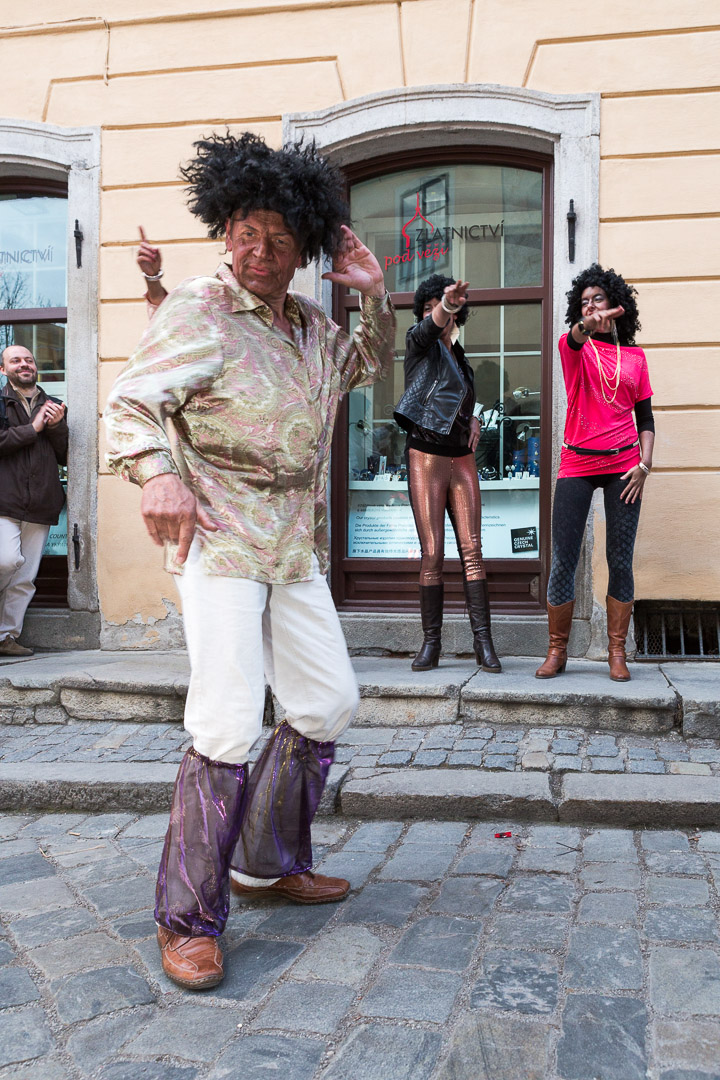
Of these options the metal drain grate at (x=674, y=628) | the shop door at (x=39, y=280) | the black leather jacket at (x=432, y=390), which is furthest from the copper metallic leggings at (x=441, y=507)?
the shop door at (x=39, y=280)

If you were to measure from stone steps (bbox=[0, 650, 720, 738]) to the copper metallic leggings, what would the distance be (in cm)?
60

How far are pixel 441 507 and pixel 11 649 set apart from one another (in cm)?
307

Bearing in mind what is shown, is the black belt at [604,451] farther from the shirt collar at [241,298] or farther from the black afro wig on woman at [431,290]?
the shirt collar at [241,298]

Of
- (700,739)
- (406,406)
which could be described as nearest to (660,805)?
(700,739)

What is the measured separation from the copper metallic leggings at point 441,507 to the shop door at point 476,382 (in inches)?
41.6

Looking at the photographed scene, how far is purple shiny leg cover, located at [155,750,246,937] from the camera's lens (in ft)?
8.63

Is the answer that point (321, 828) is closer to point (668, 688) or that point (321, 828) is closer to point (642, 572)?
point (668, 688)

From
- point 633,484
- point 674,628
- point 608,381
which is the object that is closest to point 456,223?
point 608,381

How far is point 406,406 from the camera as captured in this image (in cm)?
558

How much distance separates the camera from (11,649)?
657 centimetres

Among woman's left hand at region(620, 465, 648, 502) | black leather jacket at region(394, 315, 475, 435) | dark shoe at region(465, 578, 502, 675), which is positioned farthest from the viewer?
dark shoe at region(465, 578, 502, 675)

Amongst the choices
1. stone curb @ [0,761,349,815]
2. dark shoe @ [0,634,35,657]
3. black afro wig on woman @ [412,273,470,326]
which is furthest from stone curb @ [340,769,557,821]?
dark shoe @ [0,634,35,657]

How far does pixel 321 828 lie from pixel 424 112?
4725 mm

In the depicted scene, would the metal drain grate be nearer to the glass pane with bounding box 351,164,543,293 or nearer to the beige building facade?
the beige building facade
